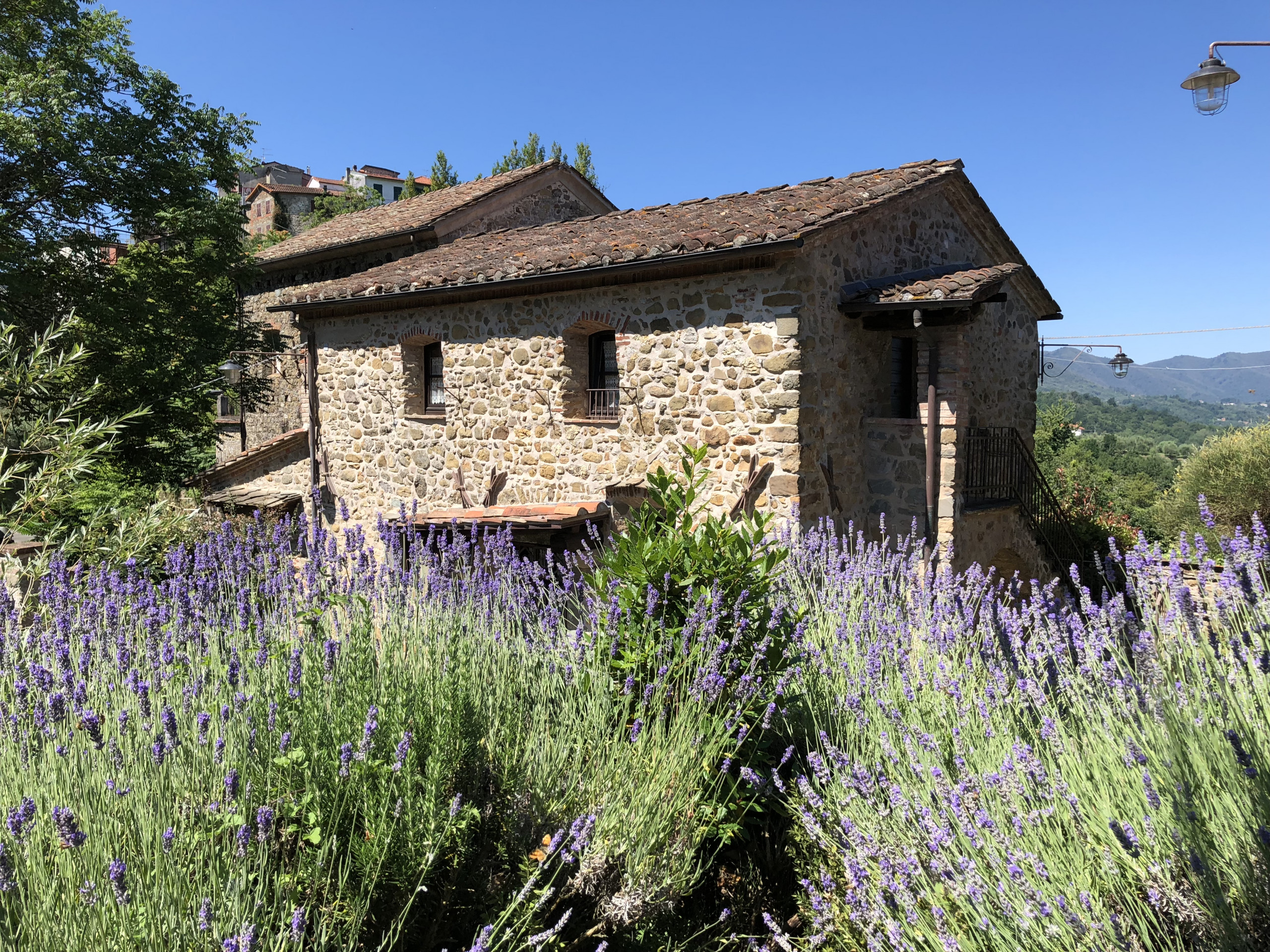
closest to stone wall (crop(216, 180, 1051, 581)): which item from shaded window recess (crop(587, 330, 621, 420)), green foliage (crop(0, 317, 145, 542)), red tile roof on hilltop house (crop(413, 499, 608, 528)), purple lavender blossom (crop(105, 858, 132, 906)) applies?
shaded window recess (crop(587, 330, 621, 420))

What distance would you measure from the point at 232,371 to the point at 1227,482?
2314 centimetres

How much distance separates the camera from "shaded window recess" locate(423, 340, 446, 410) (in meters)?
10.8

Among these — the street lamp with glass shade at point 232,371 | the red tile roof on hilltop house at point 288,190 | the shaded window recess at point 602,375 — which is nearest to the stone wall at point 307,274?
the street lamp with glass shade at point 232,371

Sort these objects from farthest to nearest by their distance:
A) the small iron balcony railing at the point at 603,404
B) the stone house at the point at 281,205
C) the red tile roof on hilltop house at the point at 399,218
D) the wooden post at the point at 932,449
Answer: the stone house at the point at 281,205, the red tile roof on hilltop house at the point at 399,218, the small iron balcony railing at the point at 603,404, the wooden post at the point at 932,449

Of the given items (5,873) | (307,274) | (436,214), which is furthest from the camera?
(307,274)

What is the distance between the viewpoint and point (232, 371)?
14.6 metres

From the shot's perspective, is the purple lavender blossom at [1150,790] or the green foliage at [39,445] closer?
the purple lavender blossom at [1150,790]

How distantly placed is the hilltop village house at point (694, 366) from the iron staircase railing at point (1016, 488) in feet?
0.47

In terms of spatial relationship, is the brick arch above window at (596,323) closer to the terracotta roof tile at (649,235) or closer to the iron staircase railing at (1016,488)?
the terracotta roof tile at (649,235)

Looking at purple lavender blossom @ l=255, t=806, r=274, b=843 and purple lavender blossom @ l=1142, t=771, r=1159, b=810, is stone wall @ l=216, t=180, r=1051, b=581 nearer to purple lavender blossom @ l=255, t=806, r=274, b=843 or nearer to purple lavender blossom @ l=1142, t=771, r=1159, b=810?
purple lavender blossom @ l=1142, t=771, r=1159, b=810

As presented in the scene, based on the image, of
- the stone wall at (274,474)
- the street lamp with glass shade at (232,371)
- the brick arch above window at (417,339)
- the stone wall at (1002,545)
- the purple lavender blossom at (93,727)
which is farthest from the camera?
the street lamp with glass shade at (232,371)

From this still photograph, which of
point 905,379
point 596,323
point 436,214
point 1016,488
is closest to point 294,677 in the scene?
point 596,323

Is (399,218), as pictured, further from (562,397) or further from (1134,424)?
(1134,424)

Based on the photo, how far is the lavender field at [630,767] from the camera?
6.45 feet
